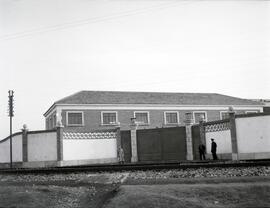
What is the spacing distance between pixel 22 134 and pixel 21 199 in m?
16.5

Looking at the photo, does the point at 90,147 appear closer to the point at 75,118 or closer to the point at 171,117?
the point at 75,118

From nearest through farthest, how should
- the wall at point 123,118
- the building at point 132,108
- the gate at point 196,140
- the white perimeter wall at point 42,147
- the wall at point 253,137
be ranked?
1. the wall at point 253,137
2. the gate at point 196,140
3. the white perimeter wall at point 42,147
4. the building at point 132,108
5. the wall at point 123,118

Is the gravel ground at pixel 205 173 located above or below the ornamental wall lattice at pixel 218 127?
below

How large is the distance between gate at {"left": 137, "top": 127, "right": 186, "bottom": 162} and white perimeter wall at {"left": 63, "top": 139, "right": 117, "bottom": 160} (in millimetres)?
2089

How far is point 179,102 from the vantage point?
131ft

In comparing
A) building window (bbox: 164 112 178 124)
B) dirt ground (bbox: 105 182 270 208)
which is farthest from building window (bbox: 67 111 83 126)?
dirt ground (bbox: 105 182 270 208)

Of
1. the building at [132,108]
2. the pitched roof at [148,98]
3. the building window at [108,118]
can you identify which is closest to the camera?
the building at [132,108]

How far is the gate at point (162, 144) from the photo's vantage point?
24.9m

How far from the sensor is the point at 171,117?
1545 inches

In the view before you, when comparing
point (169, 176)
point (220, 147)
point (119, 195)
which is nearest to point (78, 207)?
point (119, 195)

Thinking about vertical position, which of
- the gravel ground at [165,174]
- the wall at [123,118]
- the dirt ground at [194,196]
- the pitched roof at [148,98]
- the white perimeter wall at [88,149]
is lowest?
the dirt ground at [194,196]

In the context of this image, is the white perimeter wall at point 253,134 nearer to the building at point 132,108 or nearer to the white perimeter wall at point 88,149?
the white perimeter wall at point 88,149

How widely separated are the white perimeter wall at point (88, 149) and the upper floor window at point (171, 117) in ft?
43.5

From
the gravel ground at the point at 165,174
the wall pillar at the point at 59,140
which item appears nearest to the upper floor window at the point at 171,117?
the wall pillar at the point at 59,140
